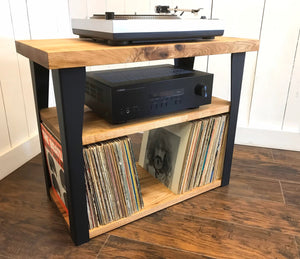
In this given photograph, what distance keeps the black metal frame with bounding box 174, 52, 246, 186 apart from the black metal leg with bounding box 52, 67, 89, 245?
1.89 feet

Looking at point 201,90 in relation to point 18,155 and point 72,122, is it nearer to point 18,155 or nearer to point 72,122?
point 72,122

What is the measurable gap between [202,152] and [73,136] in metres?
0.53

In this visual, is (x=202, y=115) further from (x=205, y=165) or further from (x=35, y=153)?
(x=35, y=153)

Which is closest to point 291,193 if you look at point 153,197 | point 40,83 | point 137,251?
point 153,197

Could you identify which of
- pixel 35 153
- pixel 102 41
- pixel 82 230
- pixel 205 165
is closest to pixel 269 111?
pixel 205 165

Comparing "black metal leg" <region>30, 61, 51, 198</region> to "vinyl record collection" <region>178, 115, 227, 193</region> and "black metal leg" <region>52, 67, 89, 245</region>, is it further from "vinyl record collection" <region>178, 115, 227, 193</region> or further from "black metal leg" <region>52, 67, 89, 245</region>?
"vinyl record collection" <region>178, 115, 227, 193</region>

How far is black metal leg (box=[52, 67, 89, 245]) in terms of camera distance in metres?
0.74

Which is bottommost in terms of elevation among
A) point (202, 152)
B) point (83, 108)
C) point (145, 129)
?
point (202, 152)

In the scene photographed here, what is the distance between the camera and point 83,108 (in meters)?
0.78

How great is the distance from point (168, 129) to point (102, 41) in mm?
445

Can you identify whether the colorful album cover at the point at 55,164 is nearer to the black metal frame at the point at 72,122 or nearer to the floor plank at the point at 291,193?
the black metal frame at the point at 72,122

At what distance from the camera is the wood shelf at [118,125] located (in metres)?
0.85

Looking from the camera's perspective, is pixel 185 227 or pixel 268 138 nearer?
pixel 185 227

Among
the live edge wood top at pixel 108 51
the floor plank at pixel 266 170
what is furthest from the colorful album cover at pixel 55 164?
the floor plank at pixel 266 170
